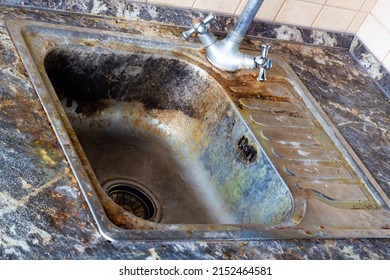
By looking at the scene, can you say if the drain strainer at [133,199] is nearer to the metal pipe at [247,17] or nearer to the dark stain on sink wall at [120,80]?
the dark stain on sink wall at [120,80]

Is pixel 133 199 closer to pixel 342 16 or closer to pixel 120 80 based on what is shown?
pixel 120 80

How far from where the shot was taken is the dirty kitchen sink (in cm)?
122

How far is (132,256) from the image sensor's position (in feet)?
2.95

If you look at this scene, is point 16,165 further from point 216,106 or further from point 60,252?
point 216,106

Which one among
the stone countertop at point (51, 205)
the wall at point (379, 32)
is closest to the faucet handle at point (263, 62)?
the stone countertop at point (51, 205)

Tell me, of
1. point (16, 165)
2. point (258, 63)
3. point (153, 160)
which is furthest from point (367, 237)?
point (16, 165)

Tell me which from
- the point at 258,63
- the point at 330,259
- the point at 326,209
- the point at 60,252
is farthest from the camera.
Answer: the point at 258,63

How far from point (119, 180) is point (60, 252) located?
0.57m

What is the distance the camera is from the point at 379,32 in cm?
171

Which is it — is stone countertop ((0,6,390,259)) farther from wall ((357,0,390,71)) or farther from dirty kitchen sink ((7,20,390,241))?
wall ((357,0,390,71))

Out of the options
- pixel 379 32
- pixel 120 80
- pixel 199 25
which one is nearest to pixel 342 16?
pixel 379 32

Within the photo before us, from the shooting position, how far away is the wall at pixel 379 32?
1688 millimetres

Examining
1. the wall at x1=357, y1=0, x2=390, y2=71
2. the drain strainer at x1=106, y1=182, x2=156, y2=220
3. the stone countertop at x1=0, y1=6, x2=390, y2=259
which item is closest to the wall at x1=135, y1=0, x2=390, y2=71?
the wall at x1=357, y1=0, x2=390, y2=71

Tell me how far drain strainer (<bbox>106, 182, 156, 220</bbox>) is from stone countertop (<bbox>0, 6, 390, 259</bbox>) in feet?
1.28
